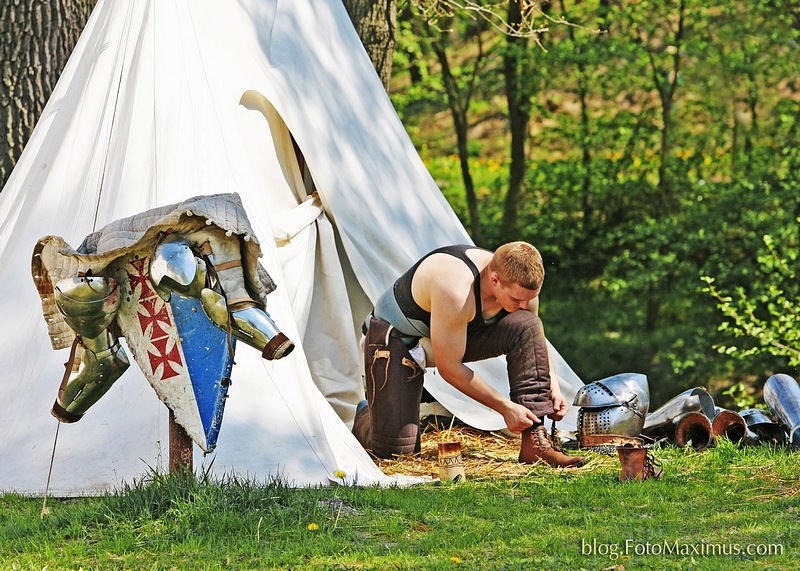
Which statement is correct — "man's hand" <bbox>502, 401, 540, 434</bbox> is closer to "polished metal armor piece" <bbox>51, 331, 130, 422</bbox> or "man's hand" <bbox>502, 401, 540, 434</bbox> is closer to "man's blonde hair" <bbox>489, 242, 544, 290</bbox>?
"man's blonde hair" <bbox>489, 242, 544, 290</bbox>

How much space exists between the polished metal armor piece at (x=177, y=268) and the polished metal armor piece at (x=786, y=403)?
8.74 ft

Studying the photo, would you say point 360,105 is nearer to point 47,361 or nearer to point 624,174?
point 47,361

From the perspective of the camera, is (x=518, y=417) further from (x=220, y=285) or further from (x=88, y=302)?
(x=88, y=302)

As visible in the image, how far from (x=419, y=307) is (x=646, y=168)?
228 inches

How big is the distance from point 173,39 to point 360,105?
127 cm

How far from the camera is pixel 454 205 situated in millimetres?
11133

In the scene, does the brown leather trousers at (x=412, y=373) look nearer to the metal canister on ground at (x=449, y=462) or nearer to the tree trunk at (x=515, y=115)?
the metal canister on ground at (x=449, y=462)

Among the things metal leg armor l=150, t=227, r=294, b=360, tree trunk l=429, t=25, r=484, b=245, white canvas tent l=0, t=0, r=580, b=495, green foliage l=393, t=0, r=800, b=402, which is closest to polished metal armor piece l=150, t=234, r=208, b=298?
Answer: metal leg armor l=150, t=227, r=294, b=360

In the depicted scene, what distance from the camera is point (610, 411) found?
438cm

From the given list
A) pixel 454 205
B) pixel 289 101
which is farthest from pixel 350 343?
pixel 454 205

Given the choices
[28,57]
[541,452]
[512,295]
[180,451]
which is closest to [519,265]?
[512,295]

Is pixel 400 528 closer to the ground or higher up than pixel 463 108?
closer to the ground

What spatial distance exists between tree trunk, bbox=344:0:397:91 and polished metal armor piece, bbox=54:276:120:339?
3420mm

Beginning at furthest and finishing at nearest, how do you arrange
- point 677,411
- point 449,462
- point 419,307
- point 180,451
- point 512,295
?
1. point 677,411
2. point 419,307
3. point 512,295
4. point 449,462
5. point 180,451
